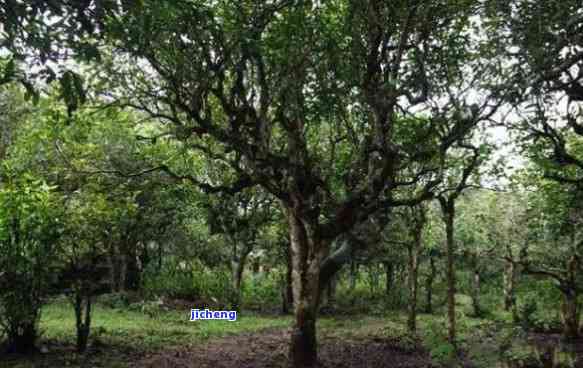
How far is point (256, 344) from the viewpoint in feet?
44.4

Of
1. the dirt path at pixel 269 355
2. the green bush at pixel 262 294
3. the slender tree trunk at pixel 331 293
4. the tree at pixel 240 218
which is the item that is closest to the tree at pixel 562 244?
the dirt path at pixel 269 355

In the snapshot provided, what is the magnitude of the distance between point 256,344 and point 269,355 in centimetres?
180

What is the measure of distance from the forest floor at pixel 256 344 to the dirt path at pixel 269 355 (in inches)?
0.8

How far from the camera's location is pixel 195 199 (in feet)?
62.1

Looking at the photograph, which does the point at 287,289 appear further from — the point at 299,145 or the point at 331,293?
the point at 299,145

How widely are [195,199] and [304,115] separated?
375 inches

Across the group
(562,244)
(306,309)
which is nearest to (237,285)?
(306,309)

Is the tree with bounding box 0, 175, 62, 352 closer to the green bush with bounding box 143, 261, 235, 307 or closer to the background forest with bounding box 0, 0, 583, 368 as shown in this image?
the background forest with bounding box 0, 0, 583, 368

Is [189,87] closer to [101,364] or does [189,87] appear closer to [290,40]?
[290,40]

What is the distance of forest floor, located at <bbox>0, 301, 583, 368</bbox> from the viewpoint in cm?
957

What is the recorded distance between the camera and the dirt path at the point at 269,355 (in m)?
10.7

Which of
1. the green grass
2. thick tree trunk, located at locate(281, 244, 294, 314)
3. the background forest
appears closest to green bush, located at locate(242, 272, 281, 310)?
thick tree trunk, located at locate(281, 244, 294, 314)

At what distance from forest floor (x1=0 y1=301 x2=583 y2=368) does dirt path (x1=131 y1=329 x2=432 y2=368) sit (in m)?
0.02

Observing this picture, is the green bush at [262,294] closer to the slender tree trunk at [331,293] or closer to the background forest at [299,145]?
the slender tree trunk at [331,293]
